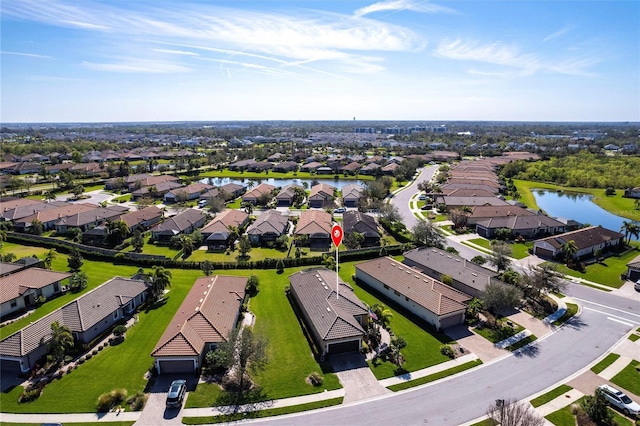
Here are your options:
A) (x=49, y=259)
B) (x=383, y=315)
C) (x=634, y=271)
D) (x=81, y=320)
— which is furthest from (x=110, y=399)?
(x=634, y=271)

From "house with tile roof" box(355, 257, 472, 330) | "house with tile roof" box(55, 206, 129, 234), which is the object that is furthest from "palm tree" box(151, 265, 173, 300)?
"house with tile roof" box(55, 206, 129, 234)

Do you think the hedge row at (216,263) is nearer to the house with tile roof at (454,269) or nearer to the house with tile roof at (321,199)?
the house with tile roof at (454,269)

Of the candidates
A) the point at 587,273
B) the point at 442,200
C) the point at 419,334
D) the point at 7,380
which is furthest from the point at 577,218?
the point at 7,380

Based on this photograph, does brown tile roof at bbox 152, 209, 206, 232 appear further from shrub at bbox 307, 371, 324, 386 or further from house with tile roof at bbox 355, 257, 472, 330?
shrub at bbox 307, 371, 324, 386

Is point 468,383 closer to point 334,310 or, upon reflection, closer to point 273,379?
point 334,310

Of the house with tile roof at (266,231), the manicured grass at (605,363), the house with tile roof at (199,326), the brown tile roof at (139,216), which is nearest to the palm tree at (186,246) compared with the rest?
the house with tile roof at (266,231)

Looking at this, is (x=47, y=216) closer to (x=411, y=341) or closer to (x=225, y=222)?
(x=225, y=222)
